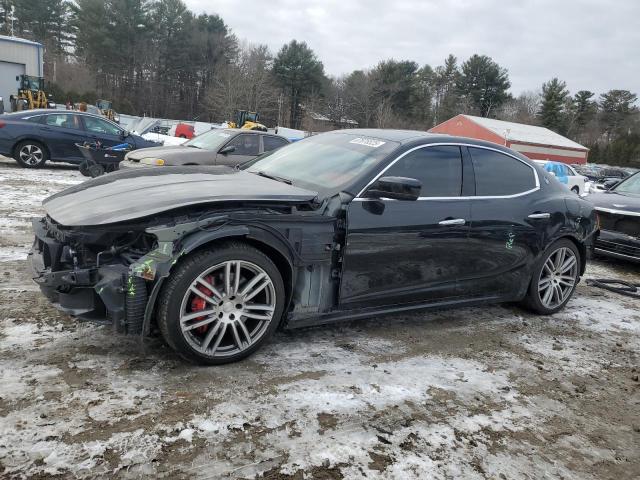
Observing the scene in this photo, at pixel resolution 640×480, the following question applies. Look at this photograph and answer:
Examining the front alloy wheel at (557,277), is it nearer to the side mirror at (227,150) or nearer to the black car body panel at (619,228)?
the black car body panel at (619,228)

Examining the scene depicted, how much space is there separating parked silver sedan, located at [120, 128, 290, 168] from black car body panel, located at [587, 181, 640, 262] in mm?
5112

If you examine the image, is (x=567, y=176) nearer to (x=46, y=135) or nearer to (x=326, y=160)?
(x=46, y=135)

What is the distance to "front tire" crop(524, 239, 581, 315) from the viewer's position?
4738 millimetres

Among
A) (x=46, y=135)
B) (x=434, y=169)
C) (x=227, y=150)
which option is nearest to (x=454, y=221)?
(x=434, y=169)

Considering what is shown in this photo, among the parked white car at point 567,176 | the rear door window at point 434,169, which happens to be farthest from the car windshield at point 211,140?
the parked white car at point 567,176

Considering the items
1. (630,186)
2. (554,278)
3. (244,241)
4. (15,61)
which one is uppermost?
(15,61)

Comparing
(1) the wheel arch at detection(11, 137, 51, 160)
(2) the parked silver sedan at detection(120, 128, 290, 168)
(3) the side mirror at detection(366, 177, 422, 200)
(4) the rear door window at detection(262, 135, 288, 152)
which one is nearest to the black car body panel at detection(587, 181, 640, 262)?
(3) the side mirror at detection(366, 177, 422, 200)

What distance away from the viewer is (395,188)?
3455mm

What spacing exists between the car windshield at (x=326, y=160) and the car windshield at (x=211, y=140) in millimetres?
5349

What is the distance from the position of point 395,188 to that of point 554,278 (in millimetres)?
2406

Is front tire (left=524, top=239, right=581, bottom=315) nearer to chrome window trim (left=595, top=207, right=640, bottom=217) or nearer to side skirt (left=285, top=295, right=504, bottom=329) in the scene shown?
side skirt (left=285, top=295, right=504, bottom=329)

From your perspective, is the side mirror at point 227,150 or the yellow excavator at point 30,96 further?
the yellow excavator at point 30,96

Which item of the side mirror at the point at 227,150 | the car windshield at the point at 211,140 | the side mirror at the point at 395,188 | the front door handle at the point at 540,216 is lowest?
the front door handle at the point at 540,216

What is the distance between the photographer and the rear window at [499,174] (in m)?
4.26
